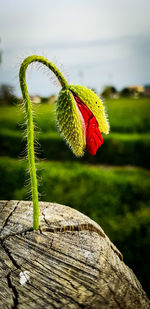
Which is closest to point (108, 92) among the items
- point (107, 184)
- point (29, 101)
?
point (107, 184)

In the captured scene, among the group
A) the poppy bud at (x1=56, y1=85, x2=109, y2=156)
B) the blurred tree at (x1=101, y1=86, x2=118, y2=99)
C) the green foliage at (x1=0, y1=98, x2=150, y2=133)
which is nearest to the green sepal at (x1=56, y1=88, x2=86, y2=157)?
the poppy bud at (x1=56, y1=85, x2=109, y2=156)

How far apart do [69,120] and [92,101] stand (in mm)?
157

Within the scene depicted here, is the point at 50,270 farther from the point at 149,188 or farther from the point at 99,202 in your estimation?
the point at 149,188

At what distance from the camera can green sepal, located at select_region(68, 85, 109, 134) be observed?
158 cm

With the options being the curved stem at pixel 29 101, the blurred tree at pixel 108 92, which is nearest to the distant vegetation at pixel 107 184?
the curved stem at pixel 29 101

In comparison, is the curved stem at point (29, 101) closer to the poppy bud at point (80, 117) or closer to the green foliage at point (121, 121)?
the poppy bud at point (80, 117)

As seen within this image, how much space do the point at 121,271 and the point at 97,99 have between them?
1.02 meters

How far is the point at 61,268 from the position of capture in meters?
1.65

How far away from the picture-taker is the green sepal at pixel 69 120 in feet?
5.16

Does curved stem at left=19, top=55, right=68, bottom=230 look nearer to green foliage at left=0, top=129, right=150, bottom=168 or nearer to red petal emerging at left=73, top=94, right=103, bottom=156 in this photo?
red petal emerging at left=73, top=94, right=103, bottom=156

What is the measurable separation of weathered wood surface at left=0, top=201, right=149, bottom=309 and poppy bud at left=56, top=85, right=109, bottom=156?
53 cm

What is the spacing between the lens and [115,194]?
6438 millimetres

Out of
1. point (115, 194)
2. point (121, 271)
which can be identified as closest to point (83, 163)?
point (115, 194)

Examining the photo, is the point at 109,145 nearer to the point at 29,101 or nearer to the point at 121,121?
the point at 121,121
